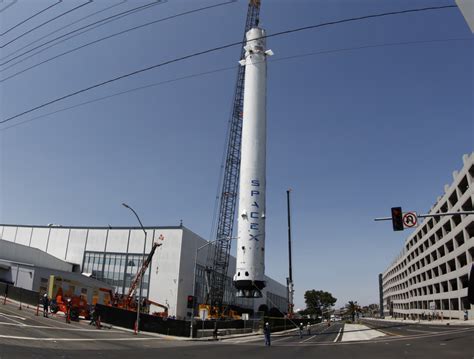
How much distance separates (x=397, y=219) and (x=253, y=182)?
2892 centimetres

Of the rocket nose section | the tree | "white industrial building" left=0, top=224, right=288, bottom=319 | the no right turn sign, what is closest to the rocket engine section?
the rocket nose section

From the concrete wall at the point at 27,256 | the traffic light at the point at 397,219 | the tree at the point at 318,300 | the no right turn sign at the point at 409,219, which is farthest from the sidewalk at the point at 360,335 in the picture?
the tree at the point at 318,300

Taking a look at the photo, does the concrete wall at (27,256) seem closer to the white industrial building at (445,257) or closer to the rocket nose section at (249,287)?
the rocket nose section at (249,287)

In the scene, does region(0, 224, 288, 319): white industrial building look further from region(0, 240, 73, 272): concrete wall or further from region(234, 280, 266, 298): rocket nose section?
region(234, 280, 266, 298): rocket nose section

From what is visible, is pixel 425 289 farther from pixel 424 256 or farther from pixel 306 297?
pixel 306 297

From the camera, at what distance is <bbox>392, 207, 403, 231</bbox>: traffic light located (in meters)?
18.8

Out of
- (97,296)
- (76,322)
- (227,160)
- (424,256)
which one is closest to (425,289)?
(424,256)

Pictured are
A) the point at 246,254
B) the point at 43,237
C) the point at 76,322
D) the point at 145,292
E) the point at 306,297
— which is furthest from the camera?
the point at 306,297

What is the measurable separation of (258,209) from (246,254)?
5565 millimetres

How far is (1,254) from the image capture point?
60938 mm

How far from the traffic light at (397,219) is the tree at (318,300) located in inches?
7101

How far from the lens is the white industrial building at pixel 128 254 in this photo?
211 ft

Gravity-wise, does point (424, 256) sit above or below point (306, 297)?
above

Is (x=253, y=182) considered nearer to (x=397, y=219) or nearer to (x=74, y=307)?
(x=74, y=307)
